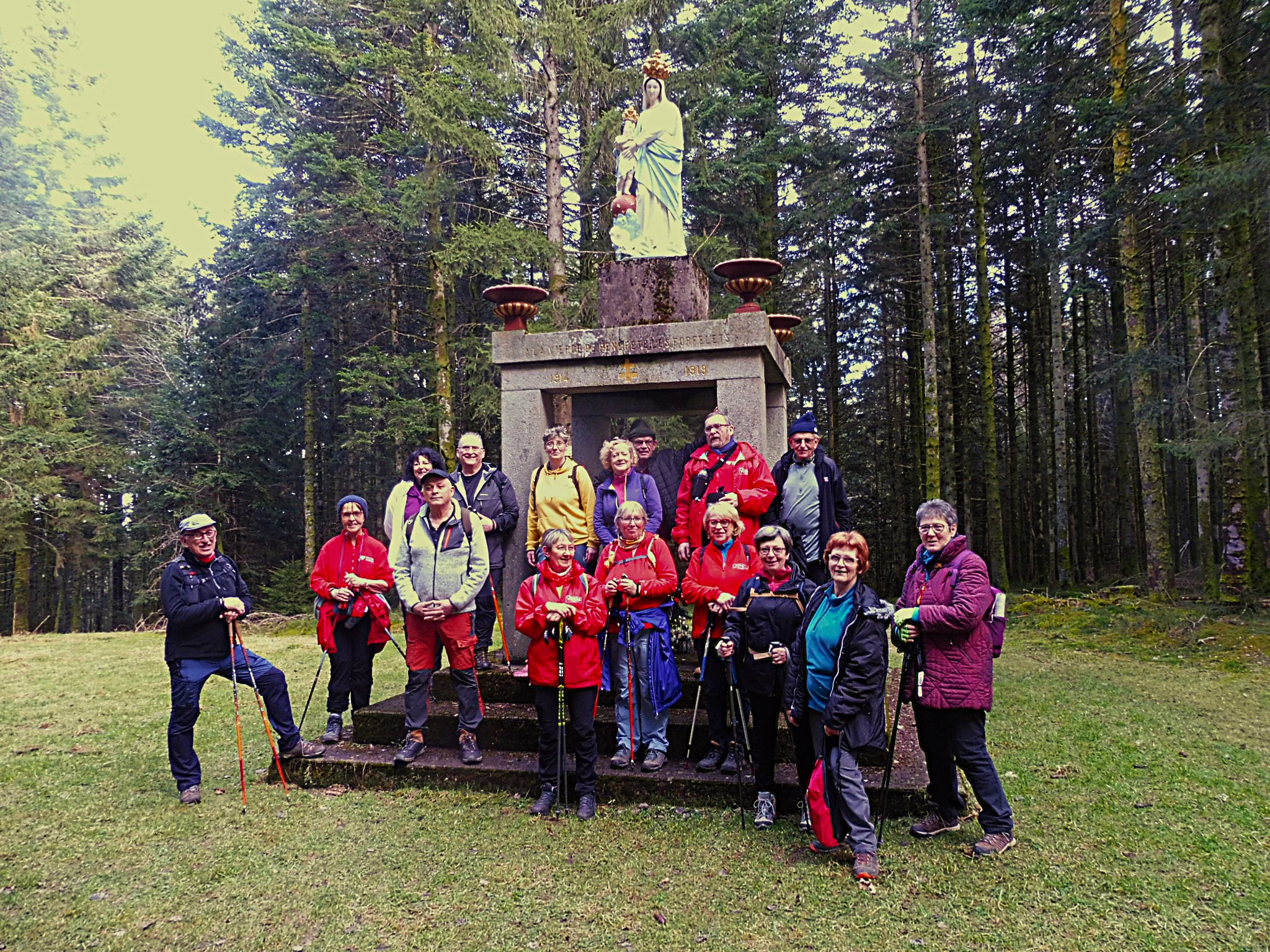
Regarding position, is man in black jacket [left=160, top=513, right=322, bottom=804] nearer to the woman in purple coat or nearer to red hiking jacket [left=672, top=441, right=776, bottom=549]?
red hiking jacket [left=672, top=441, right=776, bottom=549]

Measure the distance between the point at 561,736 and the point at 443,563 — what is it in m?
1.47

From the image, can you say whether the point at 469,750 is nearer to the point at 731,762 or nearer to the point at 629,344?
the point at 731,762

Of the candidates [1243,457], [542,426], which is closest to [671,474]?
[542,426]

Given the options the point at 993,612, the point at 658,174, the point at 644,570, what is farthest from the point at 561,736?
the point at 658,174

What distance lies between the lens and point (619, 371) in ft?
21.4

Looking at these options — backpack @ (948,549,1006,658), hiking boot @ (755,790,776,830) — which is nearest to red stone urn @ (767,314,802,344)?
backpack @ (948,549,1006,658)

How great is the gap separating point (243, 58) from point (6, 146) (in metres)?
8.00

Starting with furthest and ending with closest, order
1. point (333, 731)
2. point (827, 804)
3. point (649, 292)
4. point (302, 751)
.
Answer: point (649, 292)
point (333, 731)
point (302, 751)
point (827, 804)

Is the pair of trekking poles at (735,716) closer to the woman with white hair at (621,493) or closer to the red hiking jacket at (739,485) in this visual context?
the red hiking jacket at (739,485)

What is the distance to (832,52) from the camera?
1911cm

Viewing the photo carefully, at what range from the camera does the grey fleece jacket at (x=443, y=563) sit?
5199 mm

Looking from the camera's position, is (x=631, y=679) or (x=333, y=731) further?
(x=333, y=731)

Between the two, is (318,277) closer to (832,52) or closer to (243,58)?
(243,58)

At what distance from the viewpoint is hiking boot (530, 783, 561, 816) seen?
4.58 m
